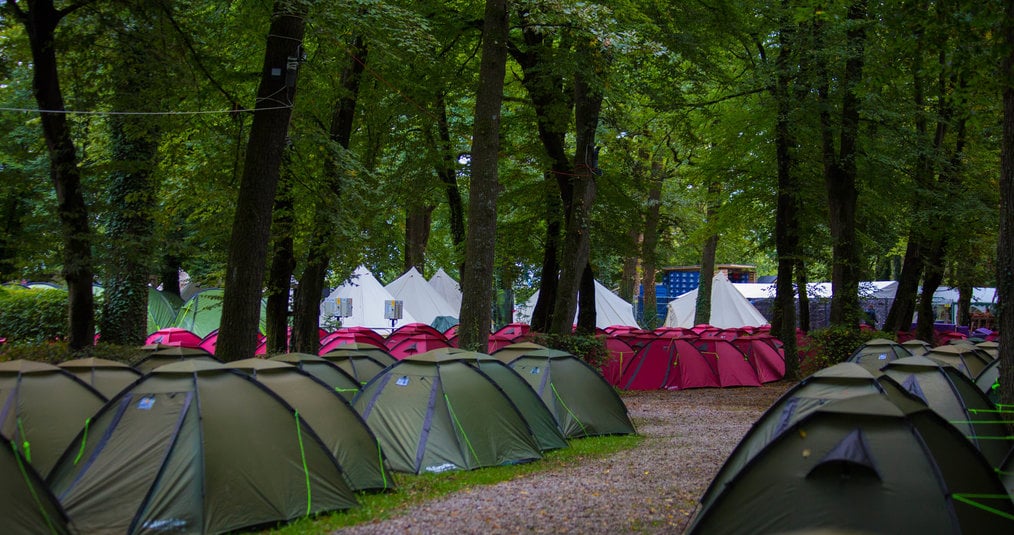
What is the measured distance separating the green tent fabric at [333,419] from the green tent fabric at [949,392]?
5766mm

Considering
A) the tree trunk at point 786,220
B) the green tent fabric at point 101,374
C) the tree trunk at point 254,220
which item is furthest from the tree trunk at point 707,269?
the green tent fabric at point 101,374

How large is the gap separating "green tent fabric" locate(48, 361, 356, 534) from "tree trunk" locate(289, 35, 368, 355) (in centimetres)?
879

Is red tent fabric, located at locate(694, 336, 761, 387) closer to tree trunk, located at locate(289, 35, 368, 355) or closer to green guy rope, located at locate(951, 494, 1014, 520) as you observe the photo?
tree trunk, located at locate(289, 35, 368, 355)

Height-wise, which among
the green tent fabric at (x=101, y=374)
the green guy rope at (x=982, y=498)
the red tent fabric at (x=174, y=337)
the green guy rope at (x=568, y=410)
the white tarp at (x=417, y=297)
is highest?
the white tarp at (x=417, y=297)

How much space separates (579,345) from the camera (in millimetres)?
17828

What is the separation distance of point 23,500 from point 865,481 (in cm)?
576

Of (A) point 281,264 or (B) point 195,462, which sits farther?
(A) point 281,264

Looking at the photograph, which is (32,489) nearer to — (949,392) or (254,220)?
(254,220)

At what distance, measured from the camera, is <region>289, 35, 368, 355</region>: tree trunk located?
16562 millimetres

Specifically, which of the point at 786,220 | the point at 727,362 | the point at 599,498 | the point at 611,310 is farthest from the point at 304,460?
the point at 611,310

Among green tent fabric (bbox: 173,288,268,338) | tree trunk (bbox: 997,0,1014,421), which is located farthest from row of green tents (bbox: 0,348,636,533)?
green tent fabric (bbox: 173,288,268,338)

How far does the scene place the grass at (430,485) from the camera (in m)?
7.52

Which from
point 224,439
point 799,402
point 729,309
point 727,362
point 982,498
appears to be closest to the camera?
point 982,498

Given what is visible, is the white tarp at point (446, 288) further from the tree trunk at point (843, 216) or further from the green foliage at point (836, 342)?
the tree trunk at point (843, 216)
